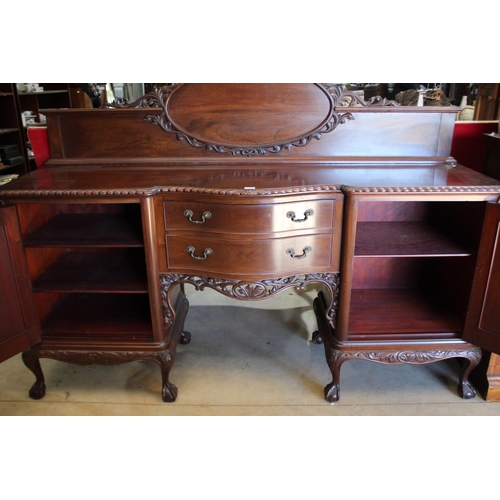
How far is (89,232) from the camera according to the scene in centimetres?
168

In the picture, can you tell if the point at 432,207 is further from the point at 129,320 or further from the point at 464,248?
the point at 129,320

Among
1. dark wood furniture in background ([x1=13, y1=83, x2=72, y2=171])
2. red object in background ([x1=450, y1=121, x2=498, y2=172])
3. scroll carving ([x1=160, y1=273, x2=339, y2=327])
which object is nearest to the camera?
scroll carving ([x1=160, y1=273, x2=339, y2=327])

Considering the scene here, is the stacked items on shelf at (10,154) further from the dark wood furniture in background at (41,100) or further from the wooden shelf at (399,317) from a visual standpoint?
the wooden shelf at (399,317)

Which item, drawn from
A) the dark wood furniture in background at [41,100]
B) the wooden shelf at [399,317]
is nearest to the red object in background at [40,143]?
the wooden shelf at [399,317]

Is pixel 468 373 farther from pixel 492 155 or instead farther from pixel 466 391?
pixel 492 155

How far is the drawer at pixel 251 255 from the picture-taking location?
150 centimetres

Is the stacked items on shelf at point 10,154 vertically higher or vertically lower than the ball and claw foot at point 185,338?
higher

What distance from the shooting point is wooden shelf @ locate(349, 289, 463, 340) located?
5.64 feet

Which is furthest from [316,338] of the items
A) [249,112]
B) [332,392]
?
[249,112]

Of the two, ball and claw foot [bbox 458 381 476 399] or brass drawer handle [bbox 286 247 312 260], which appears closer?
brass drawer handle [bbox 286 247 312 260]

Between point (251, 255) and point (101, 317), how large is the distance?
77 cm

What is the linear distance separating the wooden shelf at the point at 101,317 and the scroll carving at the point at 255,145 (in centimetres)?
76

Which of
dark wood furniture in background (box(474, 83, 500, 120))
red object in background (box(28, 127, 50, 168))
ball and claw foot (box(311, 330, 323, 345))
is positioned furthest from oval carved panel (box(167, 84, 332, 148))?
dark wood furniture in background (box(474, 83, 500, 120))

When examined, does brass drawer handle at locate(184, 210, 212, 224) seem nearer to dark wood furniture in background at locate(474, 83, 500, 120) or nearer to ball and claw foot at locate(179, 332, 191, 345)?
ball and claw foot at locate(179, 332, 191, 345)
